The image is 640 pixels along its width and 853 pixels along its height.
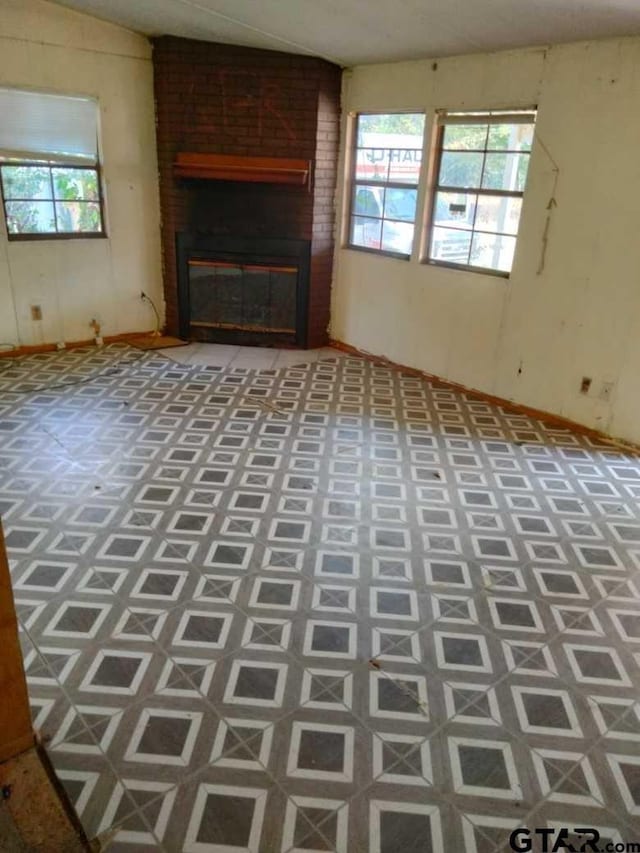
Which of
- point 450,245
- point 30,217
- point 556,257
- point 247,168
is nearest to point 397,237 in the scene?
point 450,245

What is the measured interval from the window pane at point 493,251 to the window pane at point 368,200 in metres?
1.04

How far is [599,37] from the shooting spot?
11.3 ft

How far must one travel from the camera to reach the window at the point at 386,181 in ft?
15.6

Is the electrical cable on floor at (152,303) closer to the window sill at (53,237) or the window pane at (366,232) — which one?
the window sill at (53,237)

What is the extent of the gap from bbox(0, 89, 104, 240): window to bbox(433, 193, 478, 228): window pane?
290 cm

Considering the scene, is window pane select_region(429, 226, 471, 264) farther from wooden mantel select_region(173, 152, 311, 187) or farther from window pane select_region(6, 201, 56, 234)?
window pane select_region(6, 201, 56, 234)

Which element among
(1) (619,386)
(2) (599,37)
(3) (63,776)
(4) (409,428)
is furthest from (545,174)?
(3) (63,776)

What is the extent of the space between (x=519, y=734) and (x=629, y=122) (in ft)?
11.1

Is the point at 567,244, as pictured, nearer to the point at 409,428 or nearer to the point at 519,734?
the point at 409,428

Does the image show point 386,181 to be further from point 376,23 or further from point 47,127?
point 47,127

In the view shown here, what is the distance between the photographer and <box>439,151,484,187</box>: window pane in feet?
14.3

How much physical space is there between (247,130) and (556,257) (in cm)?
276

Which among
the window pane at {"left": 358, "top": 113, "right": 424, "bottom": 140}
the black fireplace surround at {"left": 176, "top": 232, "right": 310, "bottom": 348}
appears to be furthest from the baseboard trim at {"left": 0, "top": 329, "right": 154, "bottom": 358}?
the window pane at {"left": 358, "top": 113, "right": 424, "bottom": 140}

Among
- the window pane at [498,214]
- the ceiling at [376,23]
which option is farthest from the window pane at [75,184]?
the window pane at [498,214]
